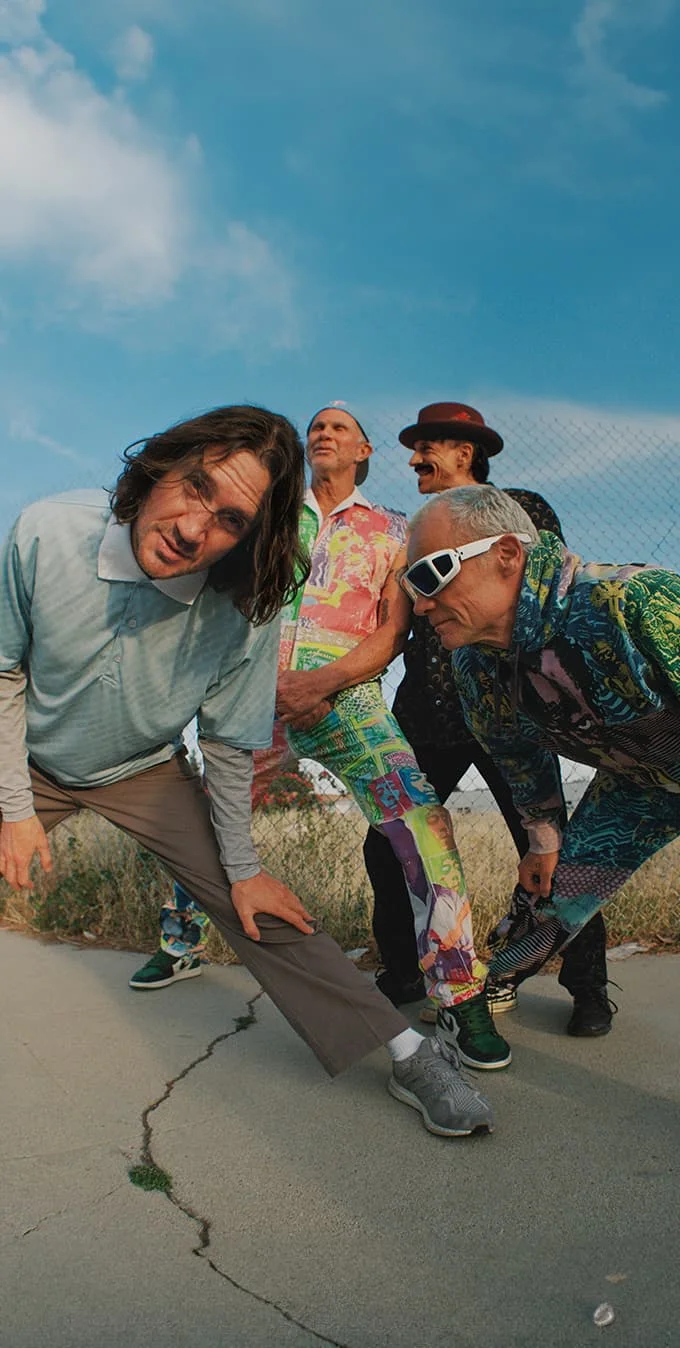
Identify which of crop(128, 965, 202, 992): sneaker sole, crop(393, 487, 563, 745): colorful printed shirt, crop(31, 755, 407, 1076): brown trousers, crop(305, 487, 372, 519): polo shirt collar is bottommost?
crop(128, 965, 202, 992): sneaker sole

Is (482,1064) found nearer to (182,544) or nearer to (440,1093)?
(440,1093)

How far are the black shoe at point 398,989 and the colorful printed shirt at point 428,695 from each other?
84cm

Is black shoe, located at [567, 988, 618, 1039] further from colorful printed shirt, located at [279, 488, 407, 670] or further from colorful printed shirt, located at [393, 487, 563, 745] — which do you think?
colorful printed shirt, located at [279, 488, 407, 670]

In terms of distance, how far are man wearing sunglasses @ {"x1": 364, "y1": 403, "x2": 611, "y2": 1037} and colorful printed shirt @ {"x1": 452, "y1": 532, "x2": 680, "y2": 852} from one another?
29.5 inches

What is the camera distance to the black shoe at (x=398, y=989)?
3816 mm

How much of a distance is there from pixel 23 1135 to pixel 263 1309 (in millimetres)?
1044

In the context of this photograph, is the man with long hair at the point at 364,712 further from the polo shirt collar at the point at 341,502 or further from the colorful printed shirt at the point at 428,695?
the colorful printed shirt at the point at 428,695

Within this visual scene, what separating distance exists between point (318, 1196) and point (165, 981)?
1.83 metres

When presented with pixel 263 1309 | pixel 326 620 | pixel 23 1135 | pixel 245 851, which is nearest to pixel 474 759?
pixel 326 620

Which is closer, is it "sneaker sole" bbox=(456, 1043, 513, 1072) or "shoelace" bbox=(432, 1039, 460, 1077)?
"shoelace" bbox=(432, 1039, 460, 1077)

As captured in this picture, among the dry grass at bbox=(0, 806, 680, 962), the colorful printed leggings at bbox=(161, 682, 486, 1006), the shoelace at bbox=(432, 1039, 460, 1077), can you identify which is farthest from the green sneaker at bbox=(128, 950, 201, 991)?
the shoelace at bbox=(432, 1039, 460, 1077)

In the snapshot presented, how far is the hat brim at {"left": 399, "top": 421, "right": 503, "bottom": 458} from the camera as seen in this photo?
382 centimetres

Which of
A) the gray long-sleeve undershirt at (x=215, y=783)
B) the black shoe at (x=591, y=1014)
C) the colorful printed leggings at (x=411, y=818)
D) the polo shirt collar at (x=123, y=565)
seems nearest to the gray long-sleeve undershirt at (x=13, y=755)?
the gray long-sleeve undershirt at (x=215, y=783)

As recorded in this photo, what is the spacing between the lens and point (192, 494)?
2.57m
